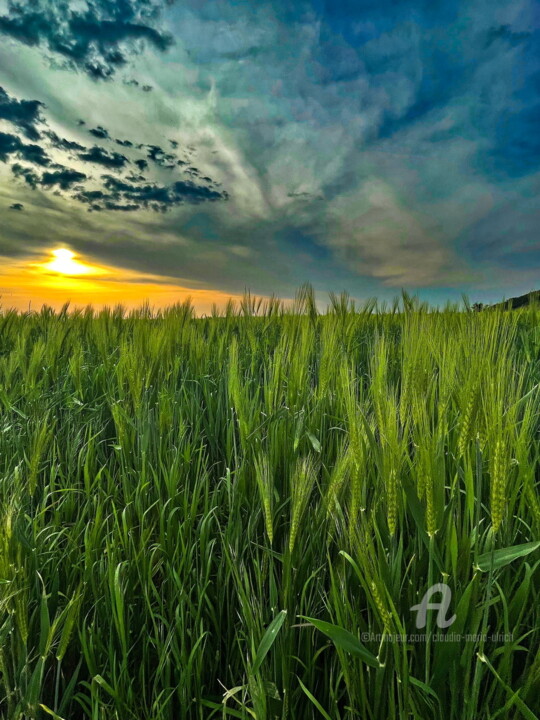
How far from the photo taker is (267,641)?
0.71 metres

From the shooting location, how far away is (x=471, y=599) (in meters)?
0.73

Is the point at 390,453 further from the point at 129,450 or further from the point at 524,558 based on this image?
the point at 129,450

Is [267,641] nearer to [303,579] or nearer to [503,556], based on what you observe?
[303,579]

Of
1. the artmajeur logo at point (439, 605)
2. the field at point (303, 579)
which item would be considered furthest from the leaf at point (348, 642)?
the artmajeur logo at point (439, 605)

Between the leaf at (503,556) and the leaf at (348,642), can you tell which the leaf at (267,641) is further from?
the leaf at (503,556)

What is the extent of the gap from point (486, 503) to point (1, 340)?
370cm

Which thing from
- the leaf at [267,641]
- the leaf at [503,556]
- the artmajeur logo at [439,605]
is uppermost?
the leaf at [503,556]

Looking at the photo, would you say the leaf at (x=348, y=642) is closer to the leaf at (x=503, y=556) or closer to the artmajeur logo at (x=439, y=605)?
the artmajeur logo at (x=439, y=605)

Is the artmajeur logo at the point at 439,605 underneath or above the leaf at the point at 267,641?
above

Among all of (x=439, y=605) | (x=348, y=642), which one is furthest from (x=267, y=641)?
(x=439, y=605)

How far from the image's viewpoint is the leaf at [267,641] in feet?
2.27

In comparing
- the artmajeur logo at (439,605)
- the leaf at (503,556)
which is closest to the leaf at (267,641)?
the artmajeur logo at (439,605)

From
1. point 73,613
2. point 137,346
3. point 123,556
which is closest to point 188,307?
point 137,346

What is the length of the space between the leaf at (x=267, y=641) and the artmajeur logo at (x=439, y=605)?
0.73ft
